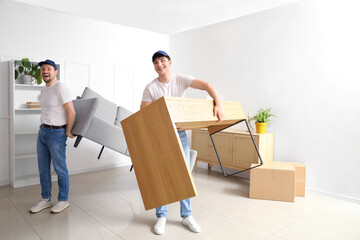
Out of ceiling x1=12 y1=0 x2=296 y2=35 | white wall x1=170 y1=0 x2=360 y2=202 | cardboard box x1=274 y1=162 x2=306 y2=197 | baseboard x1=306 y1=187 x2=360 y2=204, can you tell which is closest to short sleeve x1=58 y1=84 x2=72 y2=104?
ceiling x1=12 y1=0 x2=296 y2=35

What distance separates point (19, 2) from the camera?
3855mm

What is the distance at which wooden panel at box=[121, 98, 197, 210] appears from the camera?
151 centimetres

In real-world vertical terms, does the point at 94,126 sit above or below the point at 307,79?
below

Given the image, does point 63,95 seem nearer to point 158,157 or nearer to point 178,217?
point 158,157

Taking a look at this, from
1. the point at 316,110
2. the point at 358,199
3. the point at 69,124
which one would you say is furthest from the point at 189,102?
the point at 358,199

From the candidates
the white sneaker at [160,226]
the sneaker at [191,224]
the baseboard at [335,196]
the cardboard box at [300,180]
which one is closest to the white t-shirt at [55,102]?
the white sneaker at [160,226]

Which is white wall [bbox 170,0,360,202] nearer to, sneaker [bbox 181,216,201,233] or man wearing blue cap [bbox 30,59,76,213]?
sneaker [bbox 181,216,201,233]

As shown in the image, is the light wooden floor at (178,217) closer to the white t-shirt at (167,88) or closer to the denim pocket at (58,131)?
the denim pocket at (58,131)

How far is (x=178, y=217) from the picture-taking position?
2.80 meters

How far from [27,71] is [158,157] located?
10.6 ft

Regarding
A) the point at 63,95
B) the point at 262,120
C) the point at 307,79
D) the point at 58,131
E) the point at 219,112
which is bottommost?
the point at 58,131

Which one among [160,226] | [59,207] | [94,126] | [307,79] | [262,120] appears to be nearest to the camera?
[160,226]

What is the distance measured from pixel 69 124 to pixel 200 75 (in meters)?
2.97

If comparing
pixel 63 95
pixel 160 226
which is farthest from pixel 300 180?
pixel 63 95
